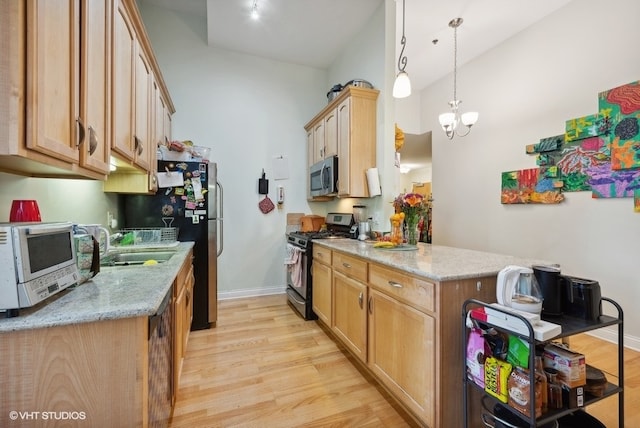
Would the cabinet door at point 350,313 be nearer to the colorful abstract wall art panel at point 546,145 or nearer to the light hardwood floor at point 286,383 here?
the light hardwood floor at point 286,383

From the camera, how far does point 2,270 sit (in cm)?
80

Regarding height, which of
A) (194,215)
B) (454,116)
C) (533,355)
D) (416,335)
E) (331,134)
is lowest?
(416,335)

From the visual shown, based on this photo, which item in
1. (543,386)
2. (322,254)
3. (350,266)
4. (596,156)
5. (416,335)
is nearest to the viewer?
(543,386)

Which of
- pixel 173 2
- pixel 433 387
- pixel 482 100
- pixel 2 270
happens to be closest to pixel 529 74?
→ pixel 482 100

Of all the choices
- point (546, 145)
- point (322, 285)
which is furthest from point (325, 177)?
point (546, 145)

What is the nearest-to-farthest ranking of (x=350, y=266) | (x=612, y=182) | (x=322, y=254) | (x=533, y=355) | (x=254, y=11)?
1. (x=533, y=355)
2. (x=350, y=266)
3. (x=612, y=182)
4. (x=322, y=254)
5. (x=254, y=11)

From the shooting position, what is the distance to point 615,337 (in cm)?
262

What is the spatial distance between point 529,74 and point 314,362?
158 inches

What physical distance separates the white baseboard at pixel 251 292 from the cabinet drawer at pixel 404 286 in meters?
2.42

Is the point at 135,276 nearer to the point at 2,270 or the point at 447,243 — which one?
the point at 2,270

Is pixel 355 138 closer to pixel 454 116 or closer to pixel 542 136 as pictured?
pixel 454 116

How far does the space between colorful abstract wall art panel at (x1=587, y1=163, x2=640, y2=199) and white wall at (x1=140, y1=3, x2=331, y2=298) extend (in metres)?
3.22

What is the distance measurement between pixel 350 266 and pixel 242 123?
2.71m

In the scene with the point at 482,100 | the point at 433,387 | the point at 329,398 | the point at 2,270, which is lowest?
the point at 329,398
